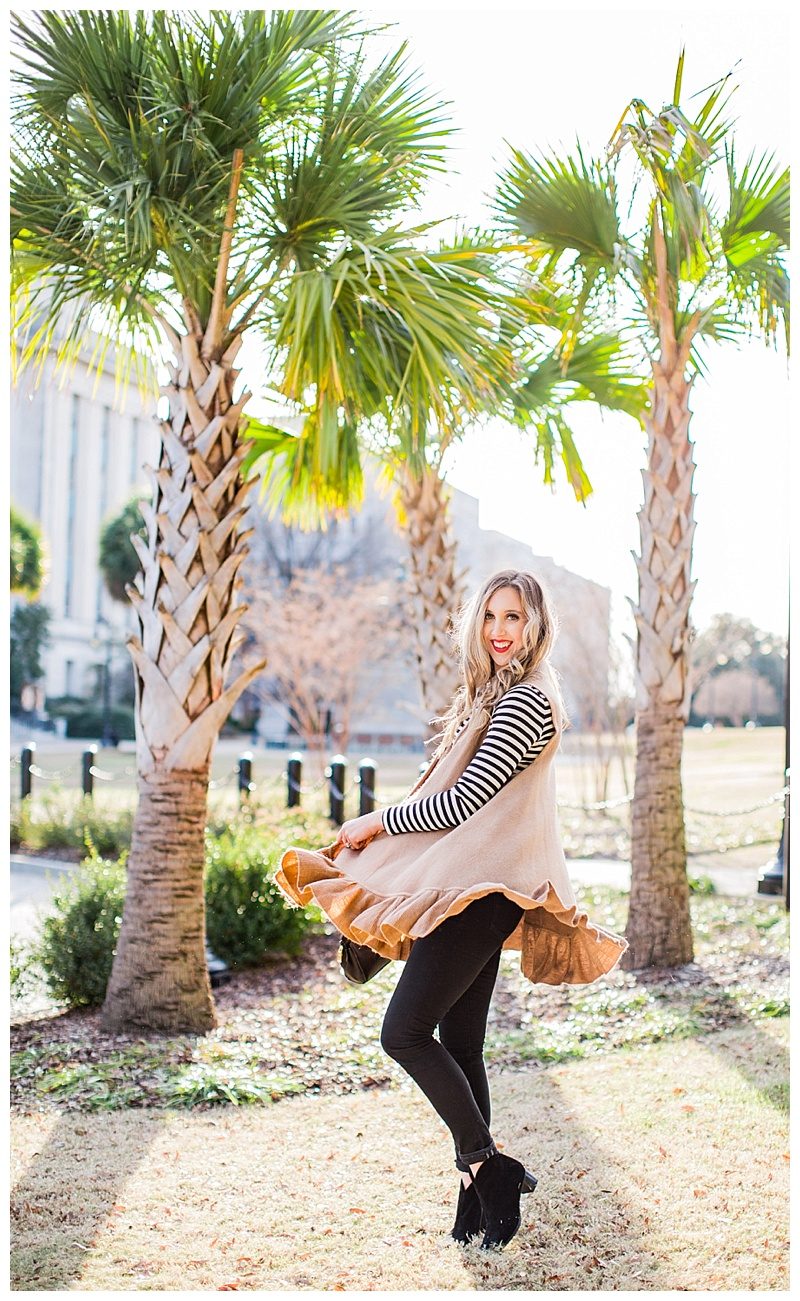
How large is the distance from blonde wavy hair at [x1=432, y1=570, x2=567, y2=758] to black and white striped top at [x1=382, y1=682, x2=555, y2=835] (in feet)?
0.43

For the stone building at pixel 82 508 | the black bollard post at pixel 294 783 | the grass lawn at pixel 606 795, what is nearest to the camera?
the grass lawn at pixel 606 795

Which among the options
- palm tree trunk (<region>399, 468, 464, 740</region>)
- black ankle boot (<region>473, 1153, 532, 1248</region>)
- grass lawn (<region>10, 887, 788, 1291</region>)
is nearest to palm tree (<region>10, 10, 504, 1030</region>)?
grass lawn (<region>10, 887, 788, 1291</region>)

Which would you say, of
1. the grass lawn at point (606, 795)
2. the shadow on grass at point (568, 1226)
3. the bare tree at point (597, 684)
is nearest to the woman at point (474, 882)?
the shadow on grass at point (568, 1226)

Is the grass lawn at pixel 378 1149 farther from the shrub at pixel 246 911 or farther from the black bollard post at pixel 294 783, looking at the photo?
the black bollard post at pixel 294 783

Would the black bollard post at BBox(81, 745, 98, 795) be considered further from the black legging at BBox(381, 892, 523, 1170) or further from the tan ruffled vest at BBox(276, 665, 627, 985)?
the black legging at BBox(381, 892, 523, 1170)

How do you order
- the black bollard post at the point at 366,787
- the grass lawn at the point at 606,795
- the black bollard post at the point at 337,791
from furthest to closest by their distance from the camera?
the black bollard post at the point at 337,791 < the grass lawn at the point at 606,795 < the black bollard post at the point at 366,787

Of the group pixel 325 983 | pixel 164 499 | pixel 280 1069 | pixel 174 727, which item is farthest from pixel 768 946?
pixel 164 499

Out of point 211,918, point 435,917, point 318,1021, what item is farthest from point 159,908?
point 435,917

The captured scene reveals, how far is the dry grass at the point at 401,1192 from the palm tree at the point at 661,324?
93.3 inches

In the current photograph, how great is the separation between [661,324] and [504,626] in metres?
4.68

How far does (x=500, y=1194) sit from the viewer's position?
3.16 m

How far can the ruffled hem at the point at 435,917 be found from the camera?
302cm

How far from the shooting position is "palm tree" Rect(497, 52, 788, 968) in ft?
22.3

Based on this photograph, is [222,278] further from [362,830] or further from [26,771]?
[26,771]
